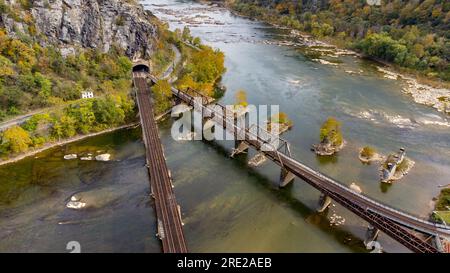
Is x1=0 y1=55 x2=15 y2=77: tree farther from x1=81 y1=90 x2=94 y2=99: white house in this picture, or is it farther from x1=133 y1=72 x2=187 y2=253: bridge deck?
x1=133 y1=72 x2=187 y2=253: bridge deck

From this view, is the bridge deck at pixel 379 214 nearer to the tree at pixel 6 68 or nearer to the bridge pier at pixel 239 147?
the bridge pier at pixel 239 147

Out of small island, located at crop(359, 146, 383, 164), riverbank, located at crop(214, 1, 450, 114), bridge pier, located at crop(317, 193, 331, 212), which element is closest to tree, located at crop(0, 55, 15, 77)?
bridge pier, located at crop(317, 193, 331, 212)

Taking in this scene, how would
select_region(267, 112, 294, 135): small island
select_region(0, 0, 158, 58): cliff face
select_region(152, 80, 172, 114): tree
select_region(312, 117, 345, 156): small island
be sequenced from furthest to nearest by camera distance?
select_region(152, 80, 172, 114): tree → select_region(0, 0, 158, 58): cliff face → select_region(267, 112, 294, 135): small island → select_region(312, 117, 345, 156): small island

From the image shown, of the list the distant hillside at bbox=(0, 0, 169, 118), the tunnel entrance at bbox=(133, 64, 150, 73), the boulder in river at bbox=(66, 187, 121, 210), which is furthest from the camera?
the tunnel entrance at bbox=(133, 64, 150, 73)

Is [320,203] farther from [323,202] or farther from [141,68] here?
[141,68]

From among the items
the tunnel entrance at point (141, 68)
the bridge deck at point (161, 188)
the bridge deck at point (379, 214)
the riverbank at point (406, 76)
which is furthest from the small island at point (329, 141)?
the tunnel entrance at point (141, 68)

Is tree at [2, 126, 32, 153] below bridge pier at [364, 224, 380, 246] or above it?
above

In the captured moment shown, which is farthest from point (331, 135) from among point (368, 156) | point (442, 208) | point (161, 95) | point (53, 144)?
point (53, 144)
